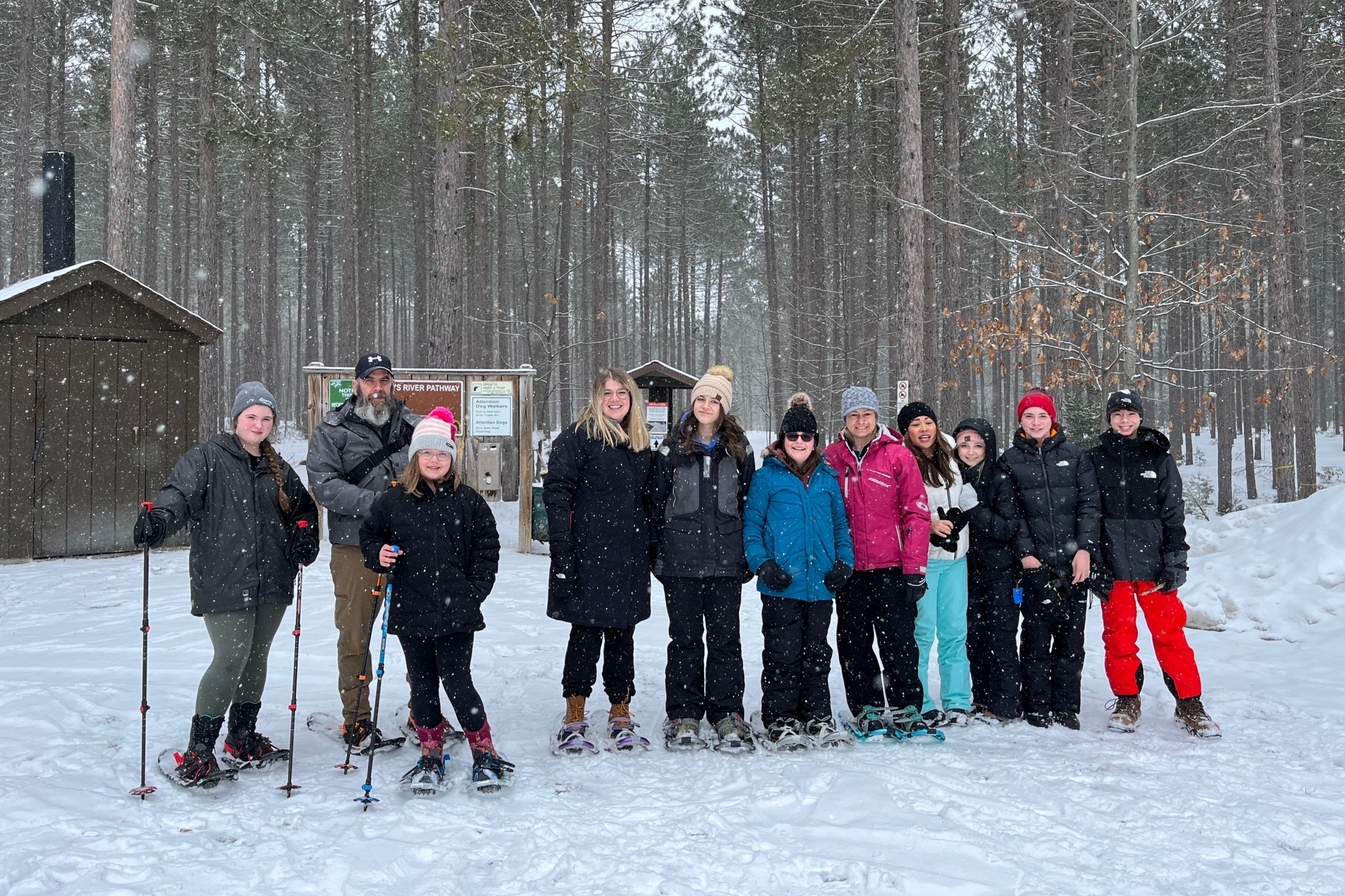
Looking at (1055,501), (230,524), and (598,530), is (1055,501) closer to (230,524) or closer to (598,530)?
(598,530)

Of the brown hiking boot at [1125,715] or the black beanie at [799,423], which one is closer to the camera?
the black beanie at [799,423]

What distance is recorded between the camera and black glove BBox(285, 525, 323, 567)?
412 cm

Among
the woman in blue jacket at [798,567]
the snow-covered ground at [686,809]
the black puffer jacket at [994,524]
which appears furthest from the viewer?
the black puffer jacket at [994,524]

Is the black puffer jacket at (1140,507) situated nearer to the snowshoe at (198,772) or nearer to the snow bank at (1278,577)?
the snow bank at (1278,577)

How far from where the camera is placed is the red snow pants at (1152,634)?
4863 mm

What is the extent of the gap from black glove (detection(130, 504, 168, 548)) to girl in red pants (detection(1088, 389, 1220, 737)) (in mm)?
5038

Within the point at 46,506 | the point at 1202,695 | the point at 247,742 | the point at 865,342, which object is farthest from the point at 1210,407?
the point at 865,342

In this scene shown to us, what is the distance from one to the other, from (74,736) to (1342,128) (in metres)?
26.2

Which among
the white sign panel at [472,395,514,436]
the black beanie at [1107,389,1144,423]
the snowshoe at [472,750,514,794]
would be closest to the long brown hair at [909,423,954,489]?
the black beanie at [1107,389,1144,423]

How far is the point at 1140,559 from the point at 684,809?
3117 mm

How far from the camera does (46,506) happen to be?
9.59 metres

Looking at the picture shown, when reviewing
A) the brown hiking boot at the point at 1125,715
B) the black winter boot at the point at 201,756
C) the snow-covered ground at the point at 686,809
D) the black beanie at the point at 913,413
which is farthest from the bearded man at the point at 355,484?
the brown hiking boot at the point at 1125,715

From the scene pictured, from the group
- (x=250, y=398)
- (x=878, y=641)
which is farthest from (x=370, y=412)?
(x=878, y=641)

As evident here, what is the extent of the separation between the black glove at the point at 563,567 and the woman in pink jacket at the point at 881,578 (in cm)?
154
